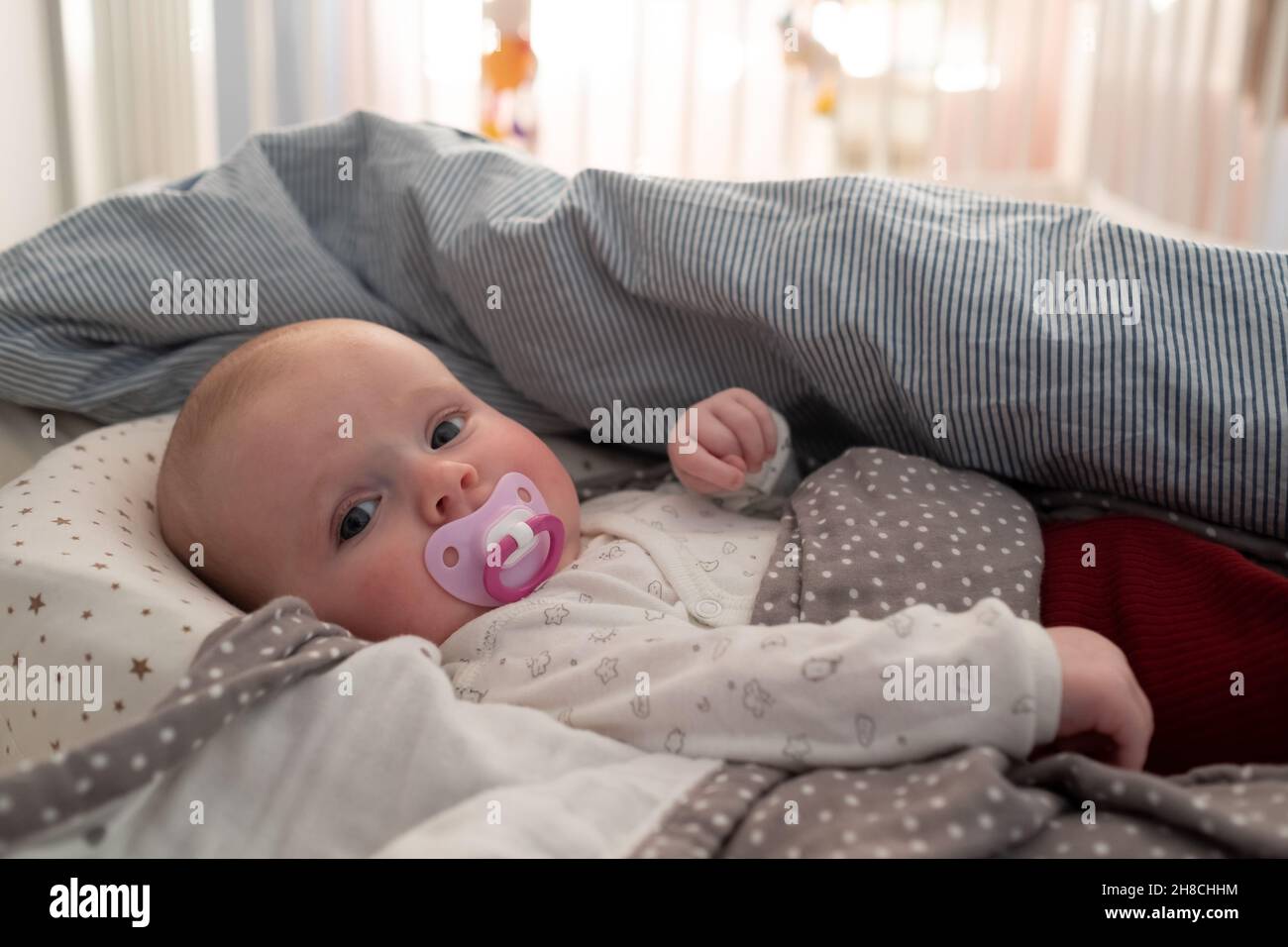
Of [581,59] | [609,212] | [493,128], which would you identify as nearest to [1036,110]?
[581,59]

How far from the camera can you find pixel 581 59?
7.80ft

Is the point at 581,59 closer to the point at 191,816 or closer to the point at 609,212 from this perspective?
the point at 609,212

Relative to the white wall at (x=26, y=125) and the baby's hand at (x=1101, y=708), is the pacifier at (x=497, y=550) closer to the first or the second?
the baby's hand at (x=1101, y=708)

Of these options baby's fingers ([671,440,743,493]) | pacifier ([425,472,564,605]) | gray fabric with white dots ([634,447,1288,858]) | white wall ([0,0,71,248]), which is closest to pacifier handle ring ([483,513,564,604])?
pacifier ([425,472,564,605])

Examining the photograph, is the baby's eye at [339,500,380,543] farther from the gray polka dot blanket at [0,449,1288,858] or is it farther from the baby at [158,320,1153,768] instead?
the gray polka dot blanket at [0,449,1288,858]

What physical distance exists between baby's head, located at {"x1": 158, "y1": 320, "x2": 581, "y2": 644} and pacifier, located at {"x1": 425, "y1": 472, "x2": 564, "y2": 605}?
1 centimetres

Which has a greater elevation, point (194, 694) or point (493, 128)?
point (493, 128)

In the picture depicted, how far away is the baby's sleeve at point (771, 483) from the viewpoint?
980mm

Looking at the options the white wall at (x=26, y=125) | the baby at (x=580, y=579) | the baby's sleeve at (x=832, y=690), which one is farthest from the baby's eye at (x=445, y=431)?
the white wall at (x=26, y=125)

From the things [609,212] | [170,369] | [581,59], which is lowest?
[170,369]

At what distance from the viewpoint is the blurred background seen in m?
2.22
